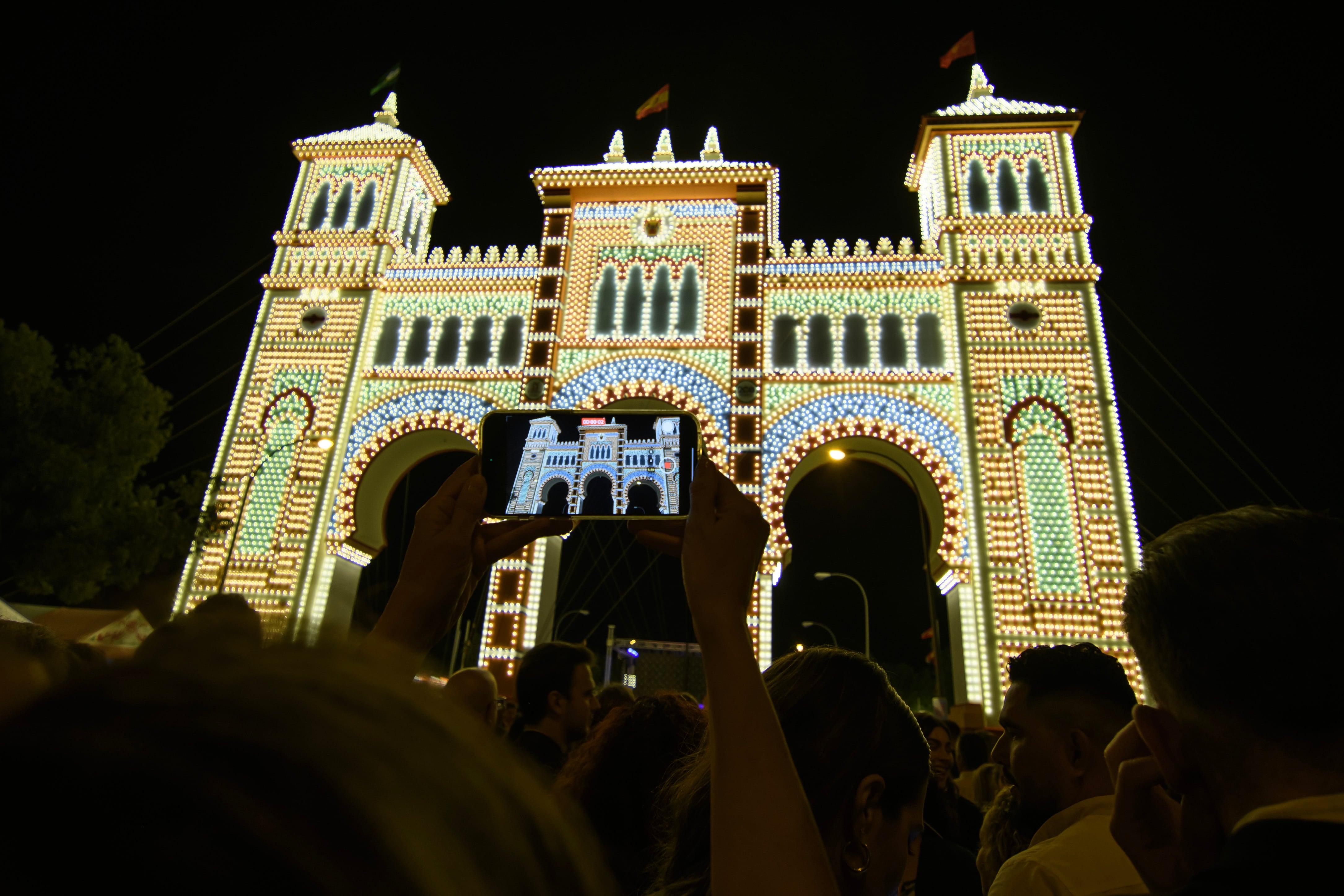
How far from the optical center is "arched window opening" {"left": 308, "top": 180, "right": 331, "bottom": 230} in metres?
20.7

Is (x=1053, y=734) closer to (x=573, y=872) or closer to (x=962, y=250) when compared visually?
(x=573, y=872)

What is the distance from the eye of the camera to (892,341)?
60.4 ft

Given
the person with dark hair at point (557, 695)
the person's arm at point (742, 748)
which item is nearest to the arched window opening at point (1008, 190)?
the person with dark hair at point (557, 695)

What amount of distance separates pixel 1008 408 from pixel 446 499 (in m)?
16.9

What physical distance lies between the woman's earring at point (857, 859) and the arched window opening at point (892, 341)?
17151mm

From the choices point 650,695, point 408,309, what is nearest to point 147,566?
point 408,309

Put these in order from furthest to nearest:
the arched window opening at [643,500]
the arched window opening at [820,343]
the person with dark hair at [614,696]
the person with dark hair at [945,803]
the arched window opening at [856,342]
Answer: the arched window opening at [820,343]
the arched window opening at [856,342]
the person with dark hair at [614,696]
the person with dark hair at [945,803]
the arched window opening at [643,500]

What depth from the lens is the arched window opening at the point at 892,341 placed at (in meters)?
18.3

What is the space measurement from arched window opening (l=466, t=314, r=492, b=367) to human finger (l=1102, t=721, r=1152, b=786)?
60.9 feet

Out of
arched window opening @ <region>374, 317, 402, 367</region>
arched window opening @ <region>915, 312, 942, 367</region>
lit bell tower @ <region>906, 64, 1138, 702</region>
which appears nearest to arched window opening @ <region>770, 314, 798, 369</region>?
arched window opening @ <region>915, 312, 942, 367</region>

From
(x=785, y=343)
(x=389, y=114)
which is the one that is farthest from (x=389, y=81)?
(x=785, y=343)

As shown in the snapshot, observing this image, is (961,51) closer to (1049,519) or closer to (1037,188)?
(1037,188)

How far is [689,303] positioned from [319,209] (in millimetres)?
10336

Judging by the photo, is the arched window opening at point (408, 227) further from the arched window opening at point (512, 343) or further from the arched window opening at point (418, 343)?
the arched window opening at point (512, 343)
